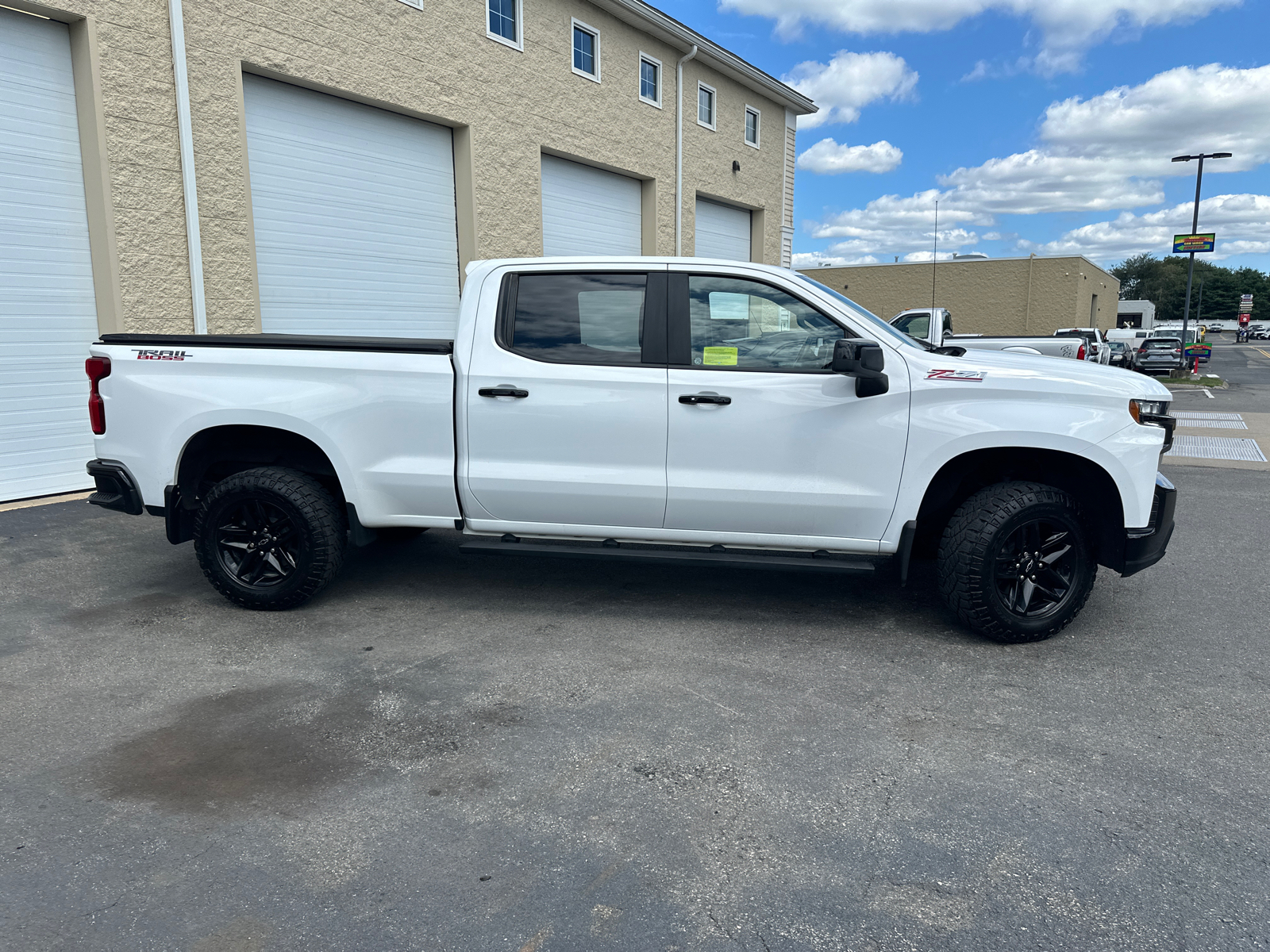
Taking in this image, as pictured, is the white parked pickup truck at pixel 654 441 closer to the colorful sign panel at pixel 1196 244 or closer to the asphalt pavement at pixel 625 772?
the asphalt pavement at pixel 625 772

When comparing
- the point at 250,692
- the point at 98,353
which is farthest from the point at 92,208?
the point at 250,692

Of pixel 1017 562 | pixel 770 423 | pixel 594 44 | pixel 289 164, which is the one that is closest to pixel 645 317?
pixel 770 423

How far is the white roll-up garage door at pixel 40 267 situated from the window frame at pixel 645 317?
5.93m

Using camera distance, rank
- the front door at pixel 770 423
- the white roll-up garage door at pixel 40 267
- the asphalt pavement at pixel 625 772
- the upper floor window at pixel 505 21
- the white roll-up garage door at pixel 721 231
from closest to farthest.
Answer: the asphalt pavement at pixel 625 772
the front door at pixel 770 423
the white roll-up garage door at pixel 40 267
the upper floor window at pixel 505 21
the white roll-up garage door at pixel 721 231

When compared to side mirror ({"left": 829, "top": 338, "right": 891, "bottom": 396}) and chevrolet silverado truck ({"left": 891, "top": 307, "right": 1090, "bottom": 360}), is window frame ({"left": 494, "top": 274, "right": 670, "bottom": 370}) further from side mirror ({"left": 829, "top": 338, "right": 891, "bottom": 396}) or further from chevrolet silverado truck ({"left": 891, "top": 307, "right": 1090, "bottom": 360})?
chevrolet silverado truck ({"left": 891, "top": 307, "right": 1090, "bottom": 360})

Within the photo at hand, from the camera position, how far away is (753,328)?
485cm

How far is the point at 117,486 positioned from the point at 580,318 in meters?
2.85

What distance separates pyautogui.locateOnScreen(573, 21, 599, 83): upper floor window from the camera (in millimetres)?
14977

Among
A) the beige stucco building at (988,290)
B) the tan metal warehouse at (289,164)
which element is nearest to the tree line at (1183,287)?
the beige stucco building at (988,290)

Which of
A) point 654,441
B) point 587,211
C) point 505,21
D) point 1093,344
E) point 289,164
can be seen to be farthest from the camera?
point 1093,344

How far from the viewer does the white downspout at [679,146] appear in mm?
17438

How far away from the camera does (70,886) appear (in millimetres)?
2701

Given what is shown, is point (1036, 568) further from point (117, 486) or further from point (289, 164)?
point (289, 164)

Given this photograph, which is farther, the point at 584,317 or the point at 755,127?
the point at 755,127
